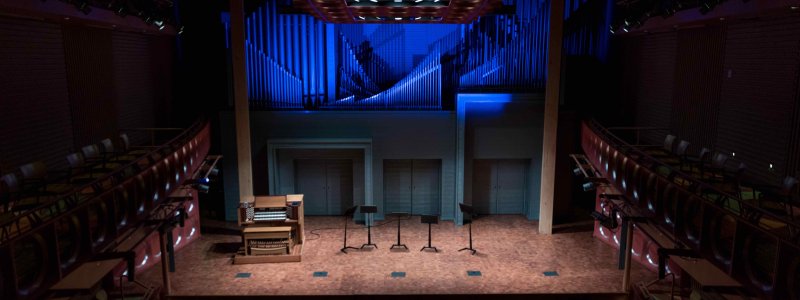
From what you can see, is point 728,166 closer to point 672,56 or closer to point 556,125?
point 672,56

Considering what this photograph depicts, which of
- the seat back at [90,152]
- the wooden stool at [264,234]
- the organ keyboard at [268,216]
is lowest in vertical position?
the wooden stool at [264,234]

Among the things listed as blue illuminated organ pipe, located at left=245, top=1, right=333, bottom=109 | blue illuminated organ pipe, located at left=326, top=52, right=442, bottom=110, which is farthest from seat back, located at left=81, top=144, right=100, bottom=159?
blue illuminated organ pipe, located at left=326, top=52, right=442, bottom=110

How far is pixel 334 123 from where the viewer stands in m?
13.5

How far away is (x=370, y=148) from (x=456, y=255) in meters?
3.35

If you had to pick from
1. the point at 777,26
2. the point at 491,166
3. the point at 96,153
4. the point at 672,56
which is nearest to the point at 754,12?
the point at 777,26

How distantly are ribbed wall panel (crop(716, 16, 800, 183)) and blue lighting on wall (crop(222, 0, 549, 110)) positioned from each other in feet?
12.6

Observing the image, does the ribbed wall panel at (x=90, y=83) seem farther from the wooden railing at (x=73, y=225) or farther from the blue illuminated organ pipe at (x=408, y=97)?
the blue illuminated organ pipe at (x=408, y=97)

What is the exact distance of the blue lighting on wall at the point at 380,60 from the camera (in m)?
12.8

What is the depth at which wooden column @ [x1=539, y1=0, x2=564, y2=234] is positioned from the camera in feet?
39.3

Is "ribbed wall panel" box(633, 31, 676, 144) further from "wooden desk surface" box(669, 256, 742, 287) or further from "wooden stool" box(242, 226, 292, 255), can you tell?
"wooden stool" box(242, 226, 292, 255)

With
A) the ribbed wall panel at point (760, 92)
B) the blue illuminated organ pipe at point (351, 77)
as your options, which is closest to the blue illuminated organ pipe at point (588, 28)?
the ribbed wall panel at point (760, 92)

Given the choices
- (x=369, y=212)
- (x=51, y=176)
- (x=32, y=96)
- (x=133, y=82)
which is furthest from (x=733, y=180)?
(x=133, y=82)

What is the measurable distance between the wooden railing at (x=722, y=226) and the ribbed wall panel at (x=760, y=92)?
1.44 metres

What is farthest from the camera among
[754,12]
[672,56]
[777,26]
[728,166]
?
[672,56]
